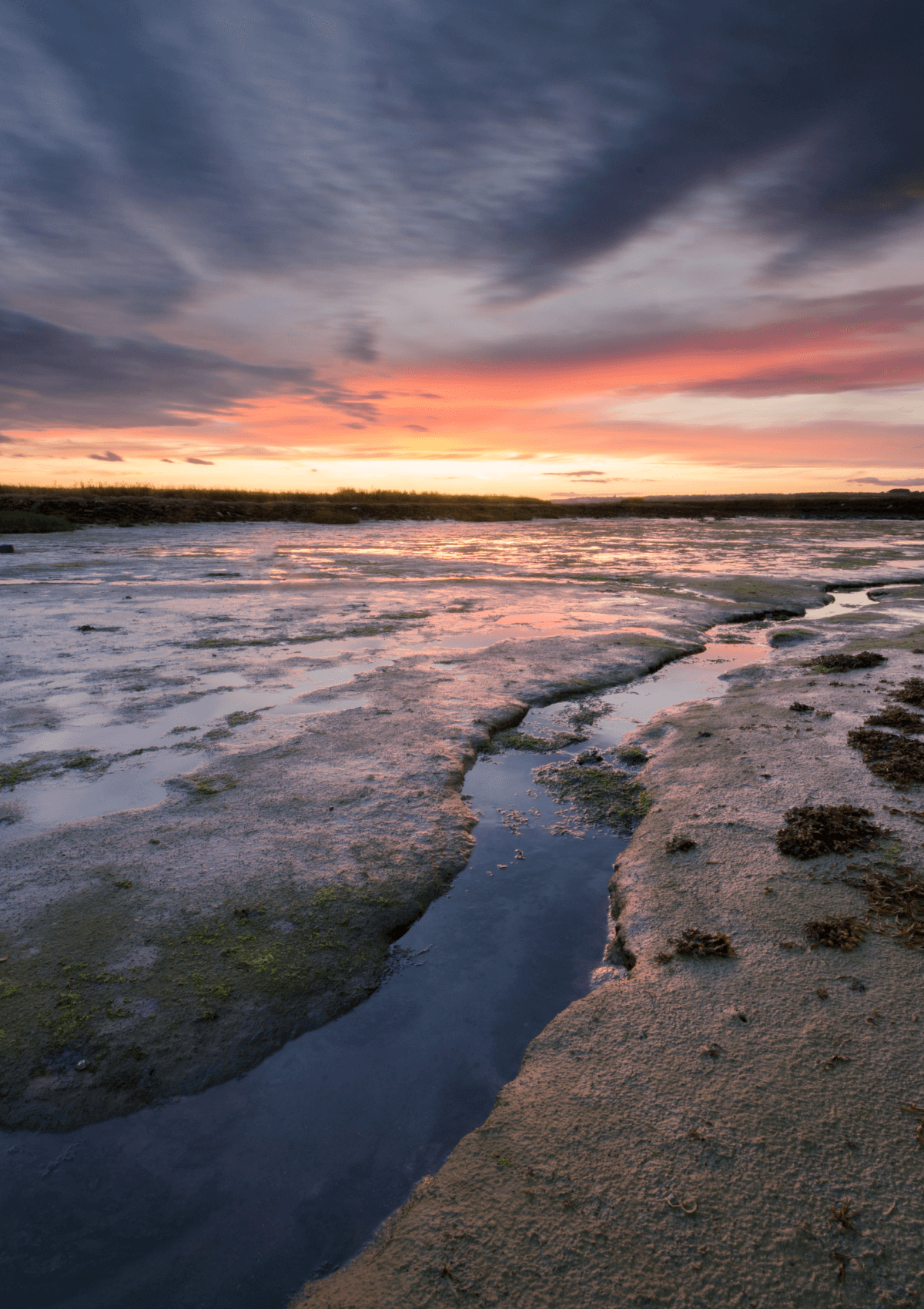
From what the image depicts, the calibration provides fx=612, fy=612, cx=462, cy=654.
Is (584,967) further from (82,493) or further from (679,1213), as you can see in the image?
(82,493)

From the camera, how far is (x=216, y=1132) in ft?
8.99

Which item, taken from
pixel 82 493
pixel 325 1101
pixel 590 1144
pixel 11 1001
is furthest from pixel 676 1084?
pixel 82 493

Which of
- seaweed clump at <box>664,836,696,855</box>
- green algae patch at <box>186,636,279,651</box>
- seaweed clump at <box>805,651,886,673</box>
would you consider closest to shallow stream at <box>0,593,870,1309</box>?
seaweed clump at <box>664,836,696,855</box>

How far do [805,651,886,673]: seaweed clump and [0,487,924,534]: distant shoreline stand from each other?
36815mm

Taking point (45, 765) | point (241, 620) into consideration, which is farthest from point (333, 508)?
point (45, 765)

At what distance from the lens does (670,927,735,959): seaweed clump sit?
3.48 metres

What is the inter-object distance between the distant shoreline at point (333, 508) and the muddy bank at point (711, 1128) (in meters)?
38.0

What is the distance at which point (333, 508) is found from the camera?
56.7m

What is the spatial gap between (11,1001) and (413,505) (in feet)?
204

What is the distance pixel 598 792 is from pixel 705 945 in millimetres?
2325

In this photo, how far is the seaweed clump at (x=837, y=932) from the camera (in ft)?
11.3

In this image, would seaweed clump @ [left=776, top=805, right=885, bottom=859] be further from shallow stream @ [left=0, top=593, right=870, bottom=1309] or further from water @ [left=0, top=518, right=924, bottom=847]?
water @ [left=0, top=518, right=924, bottom=847]

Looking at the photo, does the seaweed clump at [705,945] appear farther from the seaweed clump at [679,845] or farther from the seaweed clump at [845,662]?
the seaweed clump at [845,662]

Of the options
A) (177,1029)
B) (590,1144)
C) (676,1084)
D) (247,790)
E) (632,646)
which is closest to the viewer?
(590,1144)
